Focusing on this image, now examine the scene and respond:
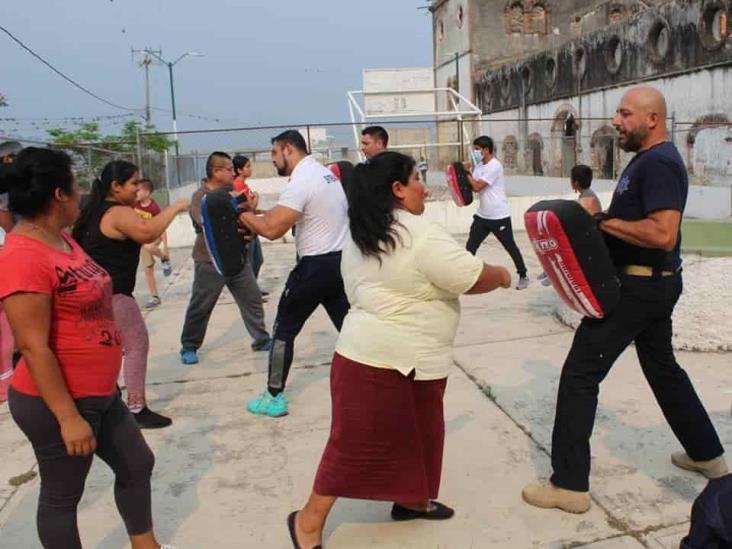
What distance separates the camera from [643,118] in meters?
2.96

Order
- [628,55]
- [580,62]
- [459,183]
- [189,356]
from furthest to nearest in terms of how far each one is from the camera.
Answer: [580,62], [628,55], [459,183], [189,356]

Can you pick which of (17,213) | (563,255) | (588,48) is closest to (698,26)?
(588,48)

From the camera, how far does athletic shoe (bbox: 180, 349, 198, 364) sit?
5.78 meters

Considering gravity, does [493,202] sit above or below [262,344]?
above

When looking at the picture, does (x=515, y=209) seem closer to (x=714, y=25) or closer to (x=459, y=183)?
(x=459, y=183)

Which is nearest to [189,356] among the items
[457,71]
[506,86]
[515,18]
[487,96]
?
[506,86]

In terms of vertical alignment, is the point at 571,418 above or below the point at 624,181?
below

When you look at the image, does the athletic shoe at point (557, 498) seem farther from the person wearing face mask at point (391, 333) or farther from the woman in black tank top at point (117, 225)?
the woman in black tank top at point (117, 225)

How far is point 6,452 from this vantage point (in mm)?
4066

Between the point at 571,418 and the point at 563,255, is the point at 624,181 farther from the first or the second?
the point at 571,418

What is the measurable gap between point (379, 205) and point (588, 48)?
26.1 metres

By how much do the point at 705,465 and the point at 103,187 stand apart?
10.9 feet

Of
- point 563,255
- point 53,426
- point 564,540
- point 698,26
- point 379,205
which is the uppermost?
point 698,26

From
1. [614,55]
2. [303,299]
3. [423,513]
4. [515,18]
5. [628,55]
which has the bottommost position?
[423,513]
